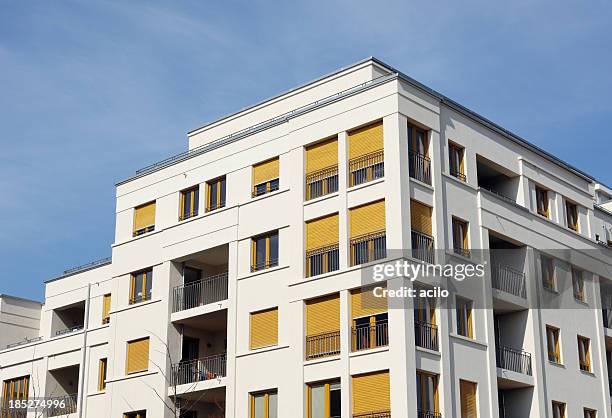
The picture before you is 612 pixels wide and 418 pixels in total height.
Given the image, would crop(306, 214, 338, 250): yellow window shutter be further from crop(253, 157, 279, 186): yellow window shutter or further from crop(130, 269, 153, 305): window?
crop(130, 269, 153, 305): window

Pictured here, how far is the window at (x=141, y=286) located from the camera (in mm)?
43781

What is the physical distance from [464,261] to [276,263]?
276 inches

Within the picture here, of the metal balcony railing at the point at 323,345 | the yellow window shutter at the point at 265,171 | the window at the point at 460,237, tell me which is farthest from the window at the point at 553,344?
the yellow window shutter at the point at 265,171

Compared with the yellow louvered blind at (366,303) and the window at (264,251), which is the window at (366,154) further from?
the window at (264,251)

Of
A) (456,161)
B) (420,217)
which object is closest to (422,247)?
(420,217)

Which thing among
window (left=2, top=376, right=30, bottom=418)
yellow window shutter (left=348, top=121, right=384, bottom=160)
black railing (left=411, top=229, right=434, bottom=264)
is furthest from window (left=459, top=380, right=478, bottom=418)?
window (left=2, top=376, right=30, bottom=418)

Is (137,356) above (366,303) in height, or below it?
below

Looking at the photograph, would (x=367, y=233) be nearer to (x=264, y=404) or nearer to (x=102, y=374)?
(x=264, y=404)

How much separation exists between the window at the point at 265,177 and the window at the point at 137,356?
8.01 m

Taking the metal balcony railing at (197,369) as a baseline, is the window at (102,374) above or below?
above

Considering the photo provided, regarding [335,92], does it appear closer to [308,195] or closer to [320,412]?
[308,195]

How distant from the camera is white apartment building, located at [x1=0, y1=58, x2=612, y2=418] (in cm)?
3547

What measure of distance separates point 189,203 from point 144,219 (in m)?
2.77

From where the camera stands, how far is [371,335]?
34844mm
